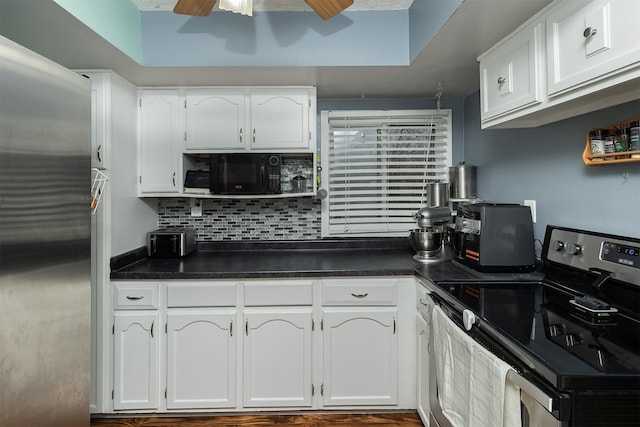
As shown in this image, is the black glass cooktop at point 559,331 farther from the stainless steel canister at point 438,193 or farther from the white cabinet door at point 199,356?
the white cabinet door at point 199,356

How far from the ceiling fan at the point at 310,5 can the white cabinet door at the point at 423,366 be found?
5.27 feet

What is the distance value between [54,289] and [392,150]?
2243 millimetres

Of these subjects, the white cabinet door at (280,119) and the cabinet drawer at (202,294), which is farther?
the white cabinet door at (280,119)

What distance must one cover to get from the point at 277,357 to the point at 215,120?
1566 millimetres

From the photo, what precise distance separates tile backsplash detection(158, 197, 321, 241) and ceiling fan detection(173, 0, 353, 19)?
1.32 m

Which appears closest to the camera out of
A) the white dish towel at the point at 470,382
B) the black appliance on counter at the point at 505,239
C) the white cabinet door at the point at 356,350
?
the white dish towel at the point at 470,382

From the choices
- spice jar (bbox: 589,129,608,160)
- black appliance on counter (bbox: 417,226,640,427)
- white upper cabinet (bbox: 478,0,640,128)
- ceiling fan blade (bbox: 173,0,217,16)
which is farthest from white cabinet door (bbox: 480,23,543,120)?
ceiling fan blade (bbox: 173,0,217,16)

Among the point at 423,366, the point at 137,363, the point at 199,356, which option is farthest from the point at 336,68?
the point at 137,363

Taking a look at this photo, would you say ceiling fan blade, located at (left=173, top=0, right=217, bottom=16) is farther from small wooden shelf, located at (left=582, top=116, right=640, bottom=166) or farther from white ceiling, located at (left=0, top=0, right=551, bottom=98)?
small wooden shelf, located at (left=582, top=116, right=640, bottom=166)

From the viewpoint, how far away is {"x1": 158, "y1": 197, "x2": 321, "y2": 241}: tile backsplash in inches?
105

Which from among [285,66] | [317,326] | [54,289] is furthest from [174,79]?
[317,326]

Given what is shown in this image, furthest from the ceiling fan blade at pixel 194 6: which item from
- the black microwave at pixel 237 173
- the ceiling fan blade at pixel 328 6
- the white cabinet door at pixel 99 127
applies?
the black microwave at pixel 237 173

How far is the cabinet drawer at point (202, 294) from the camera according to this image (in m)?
2.00

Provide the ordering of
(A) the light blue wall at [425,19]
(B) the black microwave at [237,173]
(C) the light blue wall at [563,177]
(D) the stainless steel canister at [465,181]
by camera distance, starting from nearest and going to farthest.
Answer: (C) the light blue wall at [563,177] < (A) the light blue wall at [425,19] < (B) the black microwave at [237,173] < (D) the stainless steel canister at [465,181]
